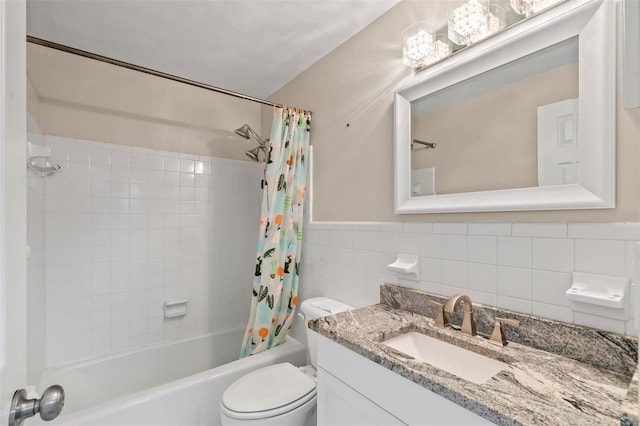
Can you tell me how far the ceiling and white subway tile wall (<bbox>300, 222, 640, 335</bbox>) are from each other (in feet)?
3.70

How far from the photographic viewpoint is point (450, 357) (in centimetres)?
107

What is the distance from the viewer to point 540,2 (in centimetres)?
99

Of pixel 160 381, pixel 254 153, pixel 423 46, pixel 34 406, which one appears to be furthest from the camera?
pixel 254 153

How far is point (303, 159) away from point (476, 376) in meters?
1.50

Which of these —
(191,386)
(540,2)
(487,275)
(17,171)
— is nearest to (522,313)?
(487,275)

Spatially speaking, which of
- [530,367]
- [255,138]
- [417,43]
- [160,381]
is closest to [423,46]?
[417,43]

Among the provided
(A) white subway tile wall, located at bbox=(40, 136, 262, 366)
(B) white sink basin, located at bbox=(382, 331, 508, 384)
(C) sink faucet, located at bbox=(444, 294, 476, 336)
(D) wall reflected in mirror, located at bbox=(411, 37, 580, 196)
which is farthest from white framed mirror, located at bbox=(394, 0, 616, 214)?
(A) white subway tile wall, located at bbox=(40, 136, 262, 366)

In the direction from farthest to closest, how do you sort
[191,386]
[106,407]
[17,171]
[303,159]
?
[303,159]
[191,386]
[106,407]
[17,171]

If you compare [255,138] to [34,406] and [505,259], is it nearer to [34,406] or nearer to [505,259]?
[505,259]

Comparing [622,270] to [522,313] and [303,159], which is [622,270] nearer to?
[522,313]

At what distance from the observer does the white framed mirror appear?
2.89ft

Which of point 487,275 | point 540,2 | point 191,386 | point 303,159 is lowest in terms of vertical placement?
point 191,386

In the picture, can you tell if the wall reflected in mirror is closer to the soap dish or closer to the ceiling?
the soap dish

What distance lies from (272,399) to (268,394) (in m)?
0.04
